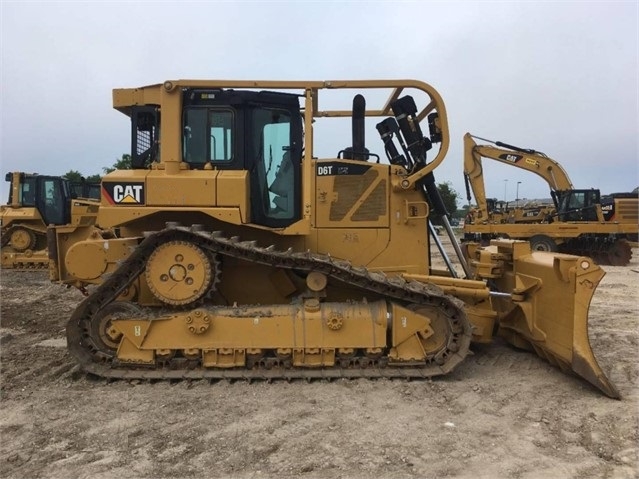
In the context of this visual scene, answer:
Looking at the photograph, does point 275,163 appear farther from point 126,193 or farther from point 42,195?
point 42,195

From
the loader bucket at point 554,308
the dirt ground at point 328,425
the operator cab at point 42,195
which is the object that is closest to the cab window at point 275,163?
the dirt ground at point 328,425

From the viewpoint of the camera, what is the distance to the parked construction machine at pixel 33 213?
16828 millimetres

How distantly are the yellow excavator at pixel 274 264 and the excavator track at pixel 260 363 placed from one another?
0.02 m

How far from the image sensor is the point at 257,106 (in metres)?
5.82

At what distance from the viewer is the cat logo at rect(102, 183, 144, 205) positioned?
18.1 ft

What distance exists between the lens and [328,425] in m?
4.27

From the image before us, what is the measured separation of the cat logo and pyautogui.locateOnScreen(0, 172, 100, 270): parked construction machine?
12049mm

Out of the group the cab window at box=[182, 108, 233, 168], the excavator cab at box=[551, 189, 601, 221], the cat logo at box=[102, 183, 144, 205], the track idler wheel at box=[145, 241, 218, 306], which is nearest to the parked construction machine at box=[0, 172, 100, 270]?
the cat logo at box=[102, 183, 144, 205]

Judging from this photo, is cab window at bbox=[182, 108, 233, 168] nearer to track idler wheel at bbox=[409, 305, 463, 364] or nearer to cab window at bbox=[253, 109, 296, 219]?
cab window at bbox=[253, 109, 296, 219]

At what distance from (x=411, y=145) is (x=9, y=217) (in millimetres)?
15698

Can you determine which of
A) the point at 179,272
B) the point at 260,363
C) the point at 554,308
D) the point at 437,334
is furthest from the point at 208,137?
the point at 554,308

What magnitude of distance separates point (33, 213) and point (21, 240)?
0.97m

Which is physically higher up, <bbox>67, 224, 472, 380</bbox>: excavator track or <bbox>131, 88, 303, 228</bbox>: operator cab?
<bbox>131, 88, 303, 228</bbox>: operator cab

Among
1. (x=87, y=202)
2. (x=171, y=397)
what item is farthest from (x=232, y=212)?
(x=87, y=202)
